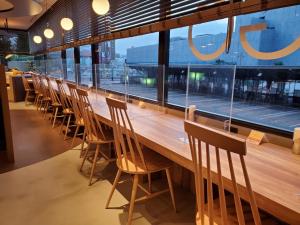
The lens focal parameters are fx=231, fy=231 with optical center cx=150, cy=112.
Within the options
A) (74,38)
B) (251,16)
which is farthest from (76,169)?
(74,38)

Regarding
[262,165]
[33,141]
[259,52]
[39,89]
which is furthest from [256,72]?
[39,89]

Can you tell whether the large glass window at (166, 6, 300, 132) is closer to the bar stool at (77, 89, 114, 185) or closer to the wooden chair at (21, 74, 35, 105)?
the bar stool at (77, 89, 114, 185)

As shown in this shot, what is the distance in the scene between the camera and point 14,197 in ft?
6.82

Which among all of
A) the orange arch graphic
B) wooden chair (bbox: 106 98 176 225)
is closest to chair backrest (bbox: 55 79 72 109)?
wooden chair (bbox: 106 98 176 225)

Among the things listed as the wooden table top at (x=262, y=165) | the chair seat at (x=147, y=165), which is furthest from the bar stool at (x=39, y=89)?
the chair seat at (x=147, y=165)

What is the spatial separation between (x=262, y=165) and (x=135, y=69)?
215cm

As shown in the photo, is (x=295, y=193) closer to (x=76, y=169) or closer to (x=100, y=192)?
(x=100, y=192)

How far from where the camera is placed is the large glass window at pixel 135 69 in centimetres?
287

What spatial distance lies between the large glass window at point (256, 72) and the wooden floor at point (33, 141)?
214cm

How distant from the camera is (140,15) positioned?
2.87 metres

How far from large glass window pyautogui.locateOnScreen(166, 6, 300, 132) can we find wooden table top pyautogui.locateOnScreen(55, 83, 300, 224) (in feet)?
1.07

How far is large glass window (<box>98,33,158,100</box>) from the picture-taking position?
2.87 m

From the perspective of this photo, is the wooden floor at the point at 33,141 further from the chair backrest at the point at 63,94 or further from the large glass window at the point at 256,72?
the large glass window at the point at 256,72

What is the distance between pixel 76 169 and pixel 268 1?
2.39 metres
